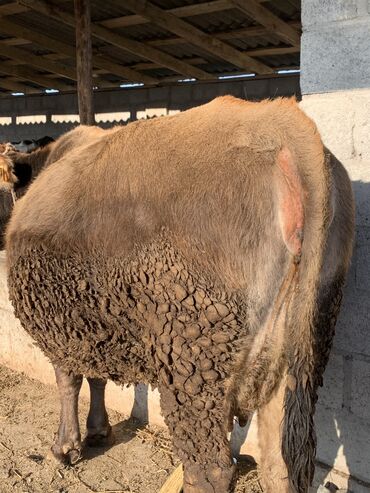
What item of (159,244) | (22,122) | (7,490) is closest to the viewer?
(159,244)

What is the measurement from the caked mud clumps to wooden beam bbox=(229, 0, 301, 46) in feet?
13.6

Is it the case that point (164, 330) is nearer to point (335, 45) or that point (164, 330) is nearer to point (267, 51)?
point (335, 45)

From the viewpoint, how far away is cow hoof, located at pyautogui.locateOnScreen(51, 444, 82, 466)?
125 inches

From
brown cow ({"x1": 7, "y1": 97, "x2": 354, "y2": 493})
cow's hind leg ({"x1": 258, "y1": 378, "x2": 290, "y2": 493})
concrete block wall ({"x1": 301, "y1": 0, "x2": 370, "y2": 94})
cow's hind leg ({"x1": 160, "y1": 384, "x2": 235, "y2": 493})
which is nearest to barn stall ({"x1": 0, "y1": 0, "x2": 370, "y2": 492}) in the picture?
concrete block wall ({"x1": 301, "y1": 0, "x2": 370, "y2": 94})

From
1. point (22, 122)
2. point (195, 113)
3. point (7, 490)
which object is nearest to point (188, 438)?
point (195, 113)

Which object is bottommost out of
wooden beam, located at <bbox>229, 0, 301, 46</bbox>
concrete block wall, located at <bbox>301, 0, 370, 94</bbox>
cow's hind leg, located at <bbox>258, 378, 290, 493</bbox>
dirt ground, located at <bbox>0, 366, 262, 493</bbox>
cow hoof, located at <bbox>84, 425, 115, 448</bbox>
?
dirt ground, located at <bbox>0, 366, 262, 493</bbox>

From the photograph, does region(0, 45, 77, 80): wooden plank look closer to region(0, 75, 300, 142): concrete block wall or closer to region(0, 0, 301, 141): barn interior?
region(0, 0, 301, 141): barn interior

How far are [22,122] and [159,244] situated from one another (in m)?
11.0

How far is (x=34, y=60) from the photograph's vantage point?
29.6ft

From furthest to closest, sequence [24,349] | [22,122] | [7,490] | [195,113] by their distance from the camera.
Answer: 1. [22,122]
2. [24,349]
3. [7,490]
4. [195,113]

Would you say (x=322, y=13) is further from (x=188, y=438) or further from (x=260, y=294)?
(x=188, y=438)

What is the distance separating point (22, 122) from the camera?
39.2ft

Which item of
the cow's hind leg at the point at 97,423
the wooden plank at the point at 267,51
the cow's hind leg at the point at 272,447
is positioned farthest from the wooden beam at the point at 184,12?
the cow's hind leg at the point at 272,447

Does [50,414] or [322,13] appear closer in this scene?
[322,13]
